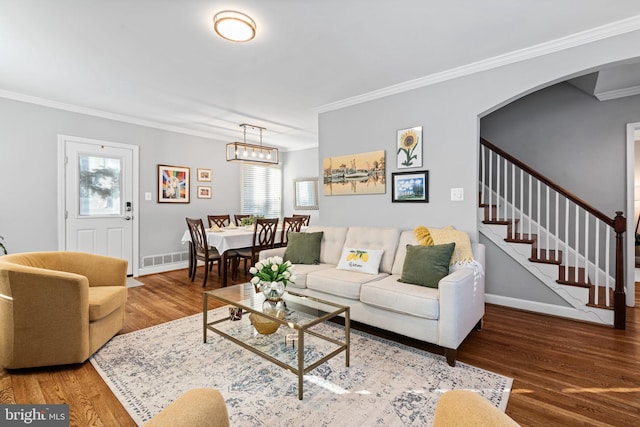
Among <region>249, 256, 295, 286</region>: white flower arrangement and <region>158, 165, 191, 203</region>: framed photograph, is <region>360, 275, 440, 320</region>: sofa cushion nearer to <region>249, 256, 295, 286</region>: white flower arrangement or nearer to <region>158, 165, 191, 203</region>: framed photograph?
<region>249, 256, 295, 286</region>: white flower arrangement

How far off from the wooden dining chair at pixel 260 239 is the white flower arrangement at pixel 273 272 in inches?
84.3

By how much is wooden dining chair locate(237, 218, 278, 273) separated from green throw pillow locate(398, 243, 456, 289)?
2456 mm

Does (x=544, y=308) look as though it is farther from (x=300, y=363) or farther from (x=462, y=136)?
(x=300, y=363)

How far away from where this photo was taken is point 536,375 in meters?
2.11

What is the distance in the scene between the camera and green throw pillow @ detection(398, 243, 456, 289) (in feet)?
8.38

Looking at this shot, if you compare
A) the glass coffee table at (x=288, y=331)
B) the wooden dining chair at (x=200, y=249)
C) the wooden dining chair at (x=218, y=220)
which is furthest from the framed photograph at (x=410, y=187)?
the wooden dining chair at (x=218, y=220)

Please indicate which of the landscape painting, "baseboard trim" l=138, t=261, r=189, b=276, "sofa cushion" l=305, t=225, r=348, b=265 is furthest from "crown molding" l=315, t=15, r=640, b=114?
"baseboard trim" l=138, t=261, r=189, b=276

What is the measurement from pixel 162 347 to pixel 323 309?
1.36 meters

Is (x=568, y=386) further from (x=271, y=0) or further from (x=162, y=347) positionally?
(x=271, y=0)

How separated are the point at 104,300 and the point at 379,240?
98.5 inches

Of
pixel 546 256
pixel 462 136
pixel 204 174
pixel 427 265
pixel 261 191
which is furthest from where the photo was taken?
pixel 261 191

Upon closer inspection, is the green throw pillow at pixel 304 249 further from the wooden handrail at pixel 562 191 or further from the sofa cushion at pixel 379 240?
the wooden handrail at pixel 562 191

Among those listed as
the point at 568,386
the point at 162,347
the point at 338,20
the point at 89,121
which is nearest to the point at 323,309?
the point at 162,347

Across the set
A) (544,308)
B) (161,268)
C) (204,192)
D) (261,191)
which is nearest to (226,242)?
(161,268)
